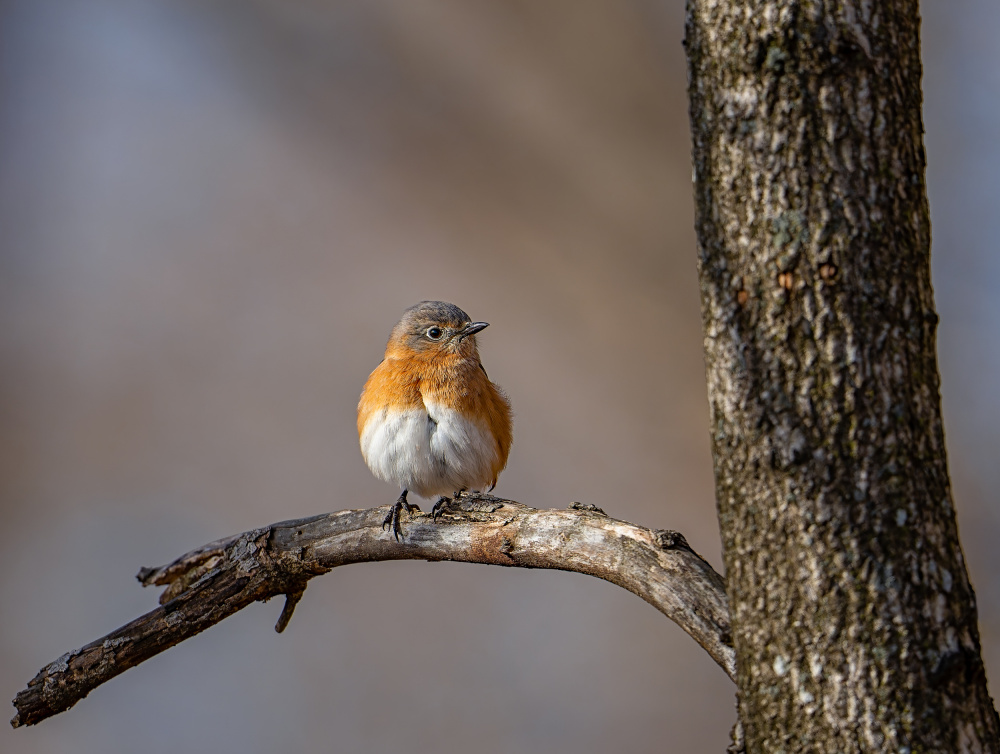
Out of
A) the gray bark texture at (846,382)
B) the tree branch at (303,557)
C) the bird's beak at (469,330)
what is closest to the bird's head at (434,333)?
the bird's beak at (469,330)

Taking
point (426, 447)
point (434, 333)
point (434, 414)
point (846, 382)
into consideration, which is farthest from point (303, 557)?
point (846, 382)

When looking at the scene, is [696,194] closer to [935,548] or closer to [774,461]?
[774,461]

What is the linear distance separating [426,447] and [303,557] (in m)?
0.82

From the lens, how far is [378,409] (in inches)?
146

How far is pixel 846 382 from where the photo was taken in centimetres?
160

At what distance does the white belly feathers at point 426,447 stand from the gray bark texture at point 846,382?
2.04m

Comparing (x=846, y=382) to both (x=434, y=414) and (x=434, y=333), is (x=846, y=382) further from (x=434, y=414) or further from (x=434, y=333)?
(x=434, y=333)

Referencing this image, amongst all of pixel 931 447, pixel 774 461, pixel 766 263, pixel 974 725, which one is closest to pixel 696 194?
pixel 766 263

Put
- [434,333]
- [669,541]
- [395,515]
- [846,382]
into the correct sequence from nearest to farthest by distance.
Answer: [846,382] → [669,541] → [395,515] → [434,333]

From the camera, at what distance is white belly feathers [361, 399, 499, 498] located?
3.58 m

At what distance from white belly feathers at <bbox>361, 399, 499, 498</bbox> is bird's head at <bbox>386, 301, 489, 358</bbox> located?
1.10 feet

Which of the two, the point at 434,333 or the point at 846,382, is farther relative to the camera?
the point at 434,333

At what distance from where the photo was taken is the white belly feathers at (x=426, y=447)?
358cm

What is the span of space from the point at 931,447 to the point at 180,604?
7.53 feet
